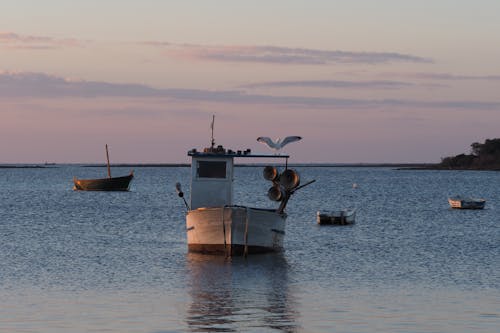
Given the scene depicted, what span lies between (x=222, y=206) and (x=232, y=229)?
1051 millimetres

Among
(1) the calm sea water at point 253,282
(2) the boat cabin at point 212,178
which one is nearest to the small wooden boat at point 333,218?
(1) the calm sea water at point 253,282

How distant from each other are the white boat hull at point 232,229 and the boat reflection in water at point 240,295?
0.40 metres

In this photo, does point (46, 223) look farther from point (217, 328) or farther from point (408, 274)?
point (217, 328)

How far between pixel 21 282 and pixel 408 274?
44.2 feet

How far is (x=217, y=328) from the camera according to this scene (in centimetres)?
2198

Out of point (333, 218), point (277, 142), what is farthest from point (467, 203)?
point (277, 142)

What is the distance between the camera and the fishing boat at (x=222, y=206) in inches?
1454

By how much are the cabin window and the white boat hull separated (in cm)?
204

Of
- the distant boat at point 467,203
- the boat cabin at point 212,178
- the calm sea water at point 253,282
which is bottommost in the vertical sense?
the calm sea water at point 253,282

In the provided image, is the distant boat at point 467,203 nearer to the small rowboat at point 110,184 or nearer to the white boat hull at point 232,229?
the white boat hull at point 232,229

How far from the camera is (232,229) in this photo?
121ft

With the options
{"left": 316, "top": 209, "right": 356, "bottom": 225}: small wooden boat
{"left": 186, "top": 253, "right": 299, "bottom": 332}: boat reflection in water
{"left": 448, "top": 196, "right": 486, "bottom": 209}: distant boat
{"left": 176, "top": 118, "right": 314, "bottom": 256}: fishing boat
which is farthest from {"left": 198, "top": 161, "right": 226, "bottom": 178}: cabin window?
{"left": 448, "top": 196, "right": 486, "bottom": 209}: distant boat

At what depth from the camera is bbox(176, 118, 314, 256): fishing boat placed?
3694 centimetres

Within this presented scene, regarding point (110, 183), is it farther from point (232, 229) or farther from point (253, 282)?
point (253, 282)
